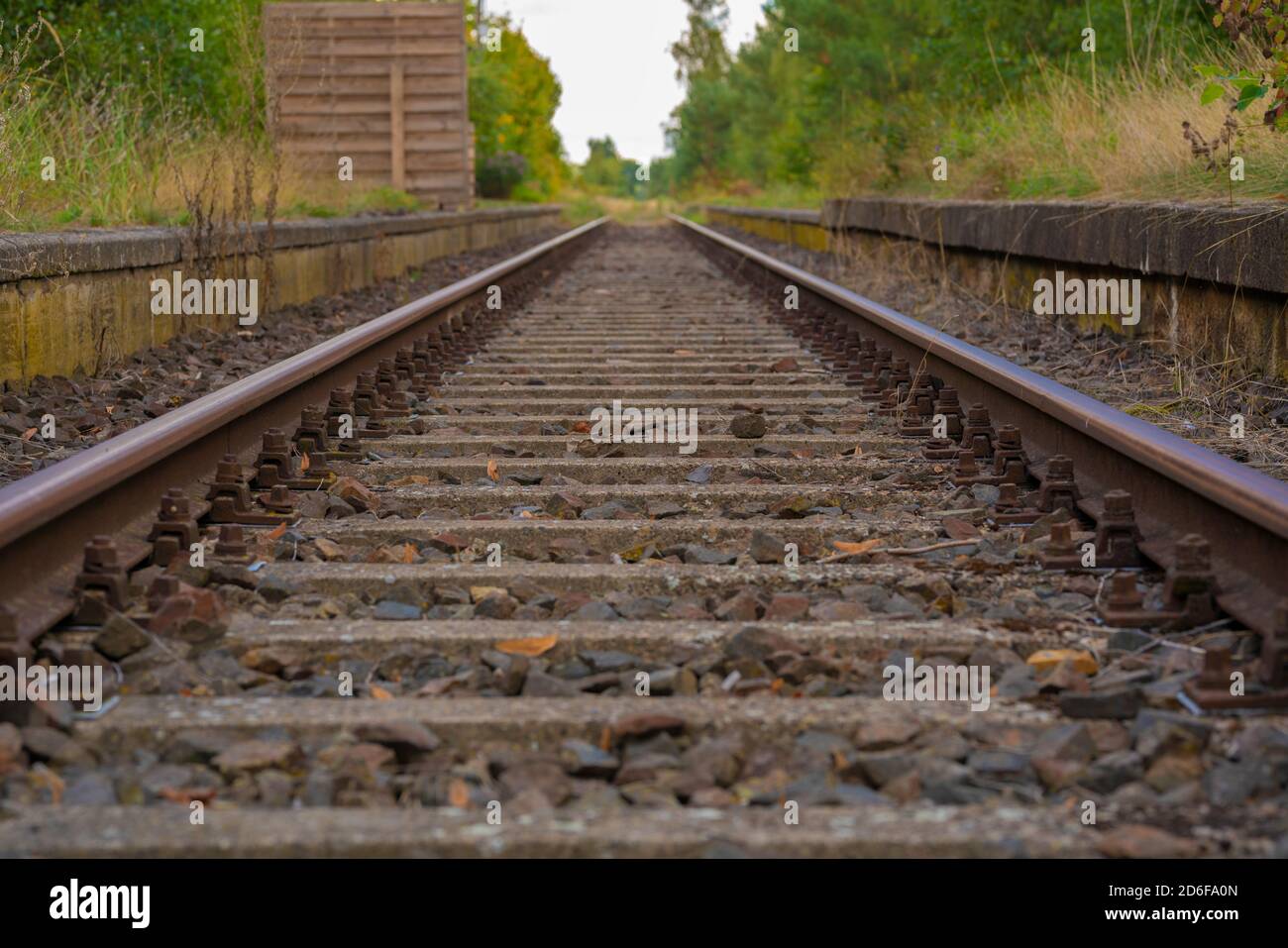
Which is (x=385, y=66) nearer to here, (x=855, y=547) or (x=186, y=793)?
(x=855, y=547)

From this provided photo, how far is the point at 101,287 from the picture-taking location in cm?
602

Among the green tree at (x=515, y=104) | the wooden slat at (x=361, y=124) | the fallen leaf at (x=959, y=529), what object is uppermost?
the green tree at (x=515, y=104)

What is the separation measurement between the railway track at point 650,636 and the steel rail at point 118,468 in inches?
0.5

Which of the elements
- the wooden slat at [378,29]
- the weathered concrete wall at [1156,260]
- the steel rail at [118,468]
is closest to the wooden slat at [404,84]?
the wooden slat at [378,29]

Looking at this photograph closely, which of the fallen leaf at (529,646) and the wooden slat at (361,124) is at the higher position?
the wooden slat at (361,124)

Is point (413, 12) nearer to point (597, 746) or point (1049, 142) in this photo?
point (1049, 142)

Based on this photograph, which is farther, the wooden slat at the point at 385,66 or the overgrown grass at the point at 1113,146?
the wooden slat at the point at 385,66

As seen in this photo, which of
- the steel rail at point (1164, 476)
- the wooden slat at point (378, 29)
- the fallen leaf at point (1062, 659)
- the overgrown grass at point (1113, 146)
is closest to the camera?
the fallen leaf at point (1062, 659)

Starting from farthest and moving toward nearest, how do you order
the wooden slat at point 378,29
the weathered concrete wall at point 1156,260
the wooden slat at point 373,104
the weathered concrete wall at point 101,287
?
the wooden slat at point 373,104 → the wooden slat at point 378,29 → the weathered concrete wall at point 101,287 → the weathered concrete wall at point 1156,260

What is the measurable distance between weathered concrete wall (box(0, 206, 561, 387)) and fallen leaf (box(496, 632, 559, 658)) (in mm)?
3217

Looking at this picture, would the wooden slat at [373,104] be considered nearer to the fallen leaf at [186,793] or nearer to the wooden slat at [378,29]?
the wooden slat at [378,29]

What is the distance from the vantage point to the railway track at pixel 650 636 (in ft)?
6.70

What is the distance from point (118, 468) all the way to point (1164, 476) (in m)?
2.42

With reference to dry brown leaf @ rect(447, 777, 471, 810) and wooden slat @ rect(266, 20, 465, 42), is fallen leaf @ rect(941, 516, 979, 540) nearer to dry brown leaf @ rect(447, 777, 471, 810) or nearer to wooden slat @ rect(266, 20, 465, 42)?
dry brown leaf @ rect(447, 777, 471, 810)
